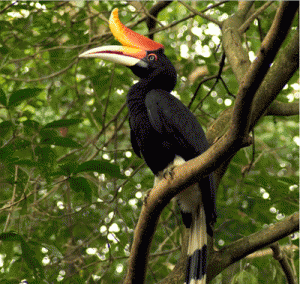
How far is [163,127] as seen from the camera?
2.33 m

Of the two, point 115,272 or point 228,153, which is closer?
point 228,153

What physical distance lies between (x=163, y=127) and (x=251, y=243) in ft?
2.39

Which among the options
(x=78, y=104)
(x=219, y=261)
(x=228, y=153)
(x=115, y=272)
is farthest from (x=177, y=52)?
(x=228, y=153)

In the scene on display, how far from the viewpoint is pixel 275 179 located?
2465 millimetres

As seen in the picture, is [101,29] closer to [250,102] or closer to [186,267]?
[186,267]

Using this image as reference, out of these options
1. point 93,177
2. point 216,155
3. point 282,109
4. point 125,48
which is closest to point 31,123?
point 125,48

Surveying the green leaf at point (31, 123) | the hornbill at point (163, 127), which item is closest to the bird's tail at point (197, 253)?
the hornbill at point (163, 127)

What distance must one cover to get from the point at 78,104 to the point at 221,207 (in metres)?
1.63

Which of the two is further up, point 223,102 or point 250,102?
point 250,102

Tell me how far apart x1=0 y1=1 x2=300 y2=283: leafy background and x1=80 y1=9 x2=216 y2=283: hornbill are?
30 cm

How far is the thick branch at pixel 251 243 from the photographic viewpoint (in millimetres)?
1880

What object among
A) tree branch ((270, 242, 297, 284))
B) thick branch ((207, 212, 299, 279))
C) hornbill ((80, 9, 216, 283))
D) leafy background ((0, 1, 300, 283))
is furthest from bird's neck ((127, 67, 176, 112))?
tree branch ((270, 242, 297, 284))

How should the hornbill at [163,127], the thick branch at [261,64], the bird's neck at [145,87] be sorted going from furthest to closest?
the bird's neck at [145,87] < the hornbill at [163,127] < the thick branch at [261,64]

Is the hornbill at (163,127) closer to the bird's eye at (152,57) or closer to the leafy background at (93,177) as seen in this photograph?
the bird's eye at (152,57)
